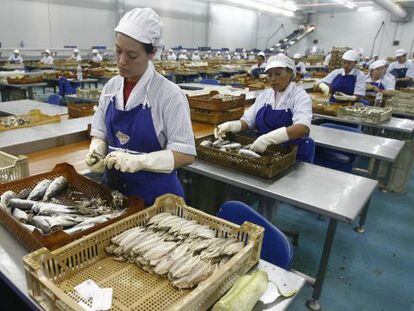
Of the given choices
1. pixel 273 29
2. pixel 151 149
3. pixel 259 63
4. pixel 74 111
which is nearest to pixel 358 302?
pixel 151 149

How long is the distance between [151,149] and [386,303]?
7.40ft

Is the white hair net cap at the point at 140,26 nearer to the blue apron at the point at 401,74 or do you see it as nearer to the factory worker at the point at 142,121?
the factory worker at the point at 142,121

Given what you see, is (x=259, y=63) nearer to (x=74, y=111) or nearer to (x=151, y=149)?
(x=74, y=111)

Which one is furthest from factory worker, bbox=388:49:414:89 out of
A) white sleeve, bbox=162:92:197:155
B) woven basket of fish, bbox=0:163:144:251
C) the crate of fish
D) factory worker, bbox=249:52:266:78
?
woven basket of fish, bbox=0:163:144:251

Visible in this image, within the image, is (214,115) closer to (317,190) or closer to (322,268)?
(317,190)

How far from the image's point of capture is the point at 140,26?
1.53 meters

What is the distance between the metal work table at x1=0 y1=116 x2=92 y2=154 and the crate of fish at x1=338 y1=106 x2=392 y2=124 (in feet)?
11.0

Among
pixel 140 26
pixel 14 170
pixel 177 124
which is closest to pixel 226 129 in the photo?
pixel 177 124

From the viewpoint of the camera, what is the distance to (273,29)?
2541cm

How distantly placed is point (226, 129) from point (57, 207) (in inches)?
67.8

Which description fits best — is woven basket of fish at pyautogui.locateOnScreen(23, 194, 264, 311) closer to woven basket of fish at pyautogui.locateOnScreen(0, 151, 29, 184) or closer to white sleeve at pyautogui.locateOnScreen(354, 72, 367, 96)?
woven basket of fish at pyautogui.locateOnScreen(0, 151, 29, 184)

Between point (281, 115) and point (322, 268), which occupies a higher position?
point (281, 115)

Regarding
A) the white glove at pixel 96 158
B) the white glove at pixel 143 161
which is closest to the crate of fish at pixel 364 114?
the white glove at pixel 143 161

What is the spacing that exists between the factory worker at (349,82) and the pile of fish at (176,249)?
423 centimetres
